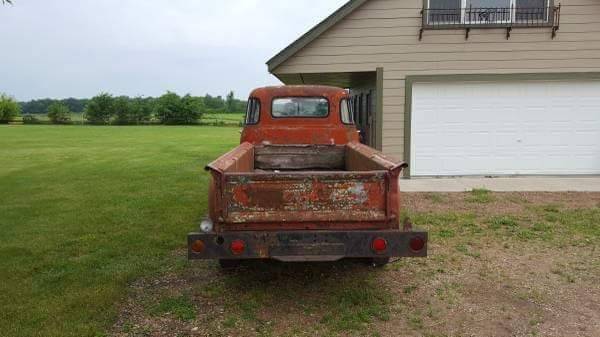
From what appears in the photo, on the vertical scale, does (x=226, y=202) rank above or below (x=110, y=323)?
above

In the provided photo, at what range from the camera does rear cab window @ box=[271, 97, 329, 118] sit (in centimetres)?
718

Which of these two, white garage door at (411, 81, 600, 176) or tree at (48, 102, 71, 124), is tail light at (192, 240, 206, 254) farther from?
tree at (48, 102, 71, 124)

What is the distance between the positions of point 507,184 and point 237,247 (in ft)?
26.2

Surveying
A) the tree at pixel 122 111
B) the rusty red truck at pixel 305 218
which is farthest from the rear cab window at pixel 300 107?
the tree at pixel 122 111

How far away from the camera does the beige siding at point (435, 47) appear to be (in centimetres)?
1075

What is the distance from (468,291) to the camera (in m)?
4.77

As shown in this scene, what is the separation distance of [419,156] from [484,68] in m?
2.30

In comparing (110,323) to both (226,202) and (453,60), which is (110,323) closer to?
(226,202)

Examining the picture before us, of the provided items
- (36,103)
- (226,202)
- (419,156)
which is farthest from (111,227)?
(36,103)

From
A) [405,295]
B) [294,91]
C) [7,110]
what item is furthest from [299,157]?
[7,110]

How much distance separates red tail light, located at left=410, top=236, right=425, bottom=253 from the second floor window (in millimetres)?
7925

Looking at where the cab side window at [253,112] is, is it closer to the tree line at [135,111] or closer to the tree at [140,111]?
the tree line at [135,111]

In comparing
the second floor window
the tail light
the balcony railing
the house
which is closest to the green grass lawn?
the tail light

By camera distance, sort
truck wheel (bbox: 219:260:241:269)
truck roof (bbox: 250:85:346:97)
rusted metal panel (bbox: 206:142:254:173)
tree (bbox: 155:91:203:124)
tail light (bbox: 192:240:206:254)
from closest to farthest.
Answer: tail light (bbox: 192:240:206:254) → rusted metal panel (bbox: 206:142:254:173) → truck wheel (bbox: 219:260:241:269) → truck roof (bbox: 250:85:346:97) → tree (bbox: 155:91:203:124)
